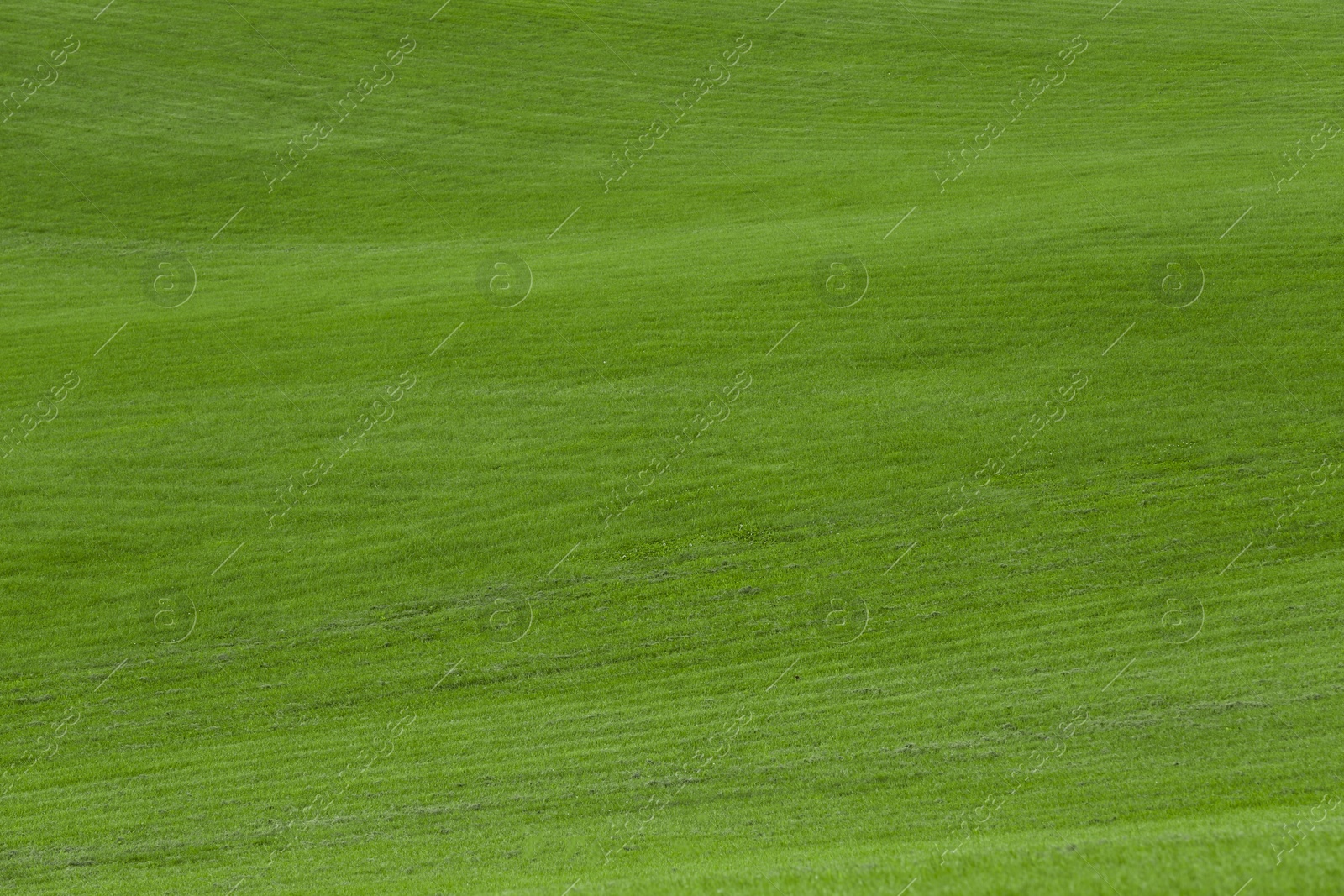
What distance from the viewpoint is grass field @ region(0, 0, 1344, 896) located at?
12.2 meters

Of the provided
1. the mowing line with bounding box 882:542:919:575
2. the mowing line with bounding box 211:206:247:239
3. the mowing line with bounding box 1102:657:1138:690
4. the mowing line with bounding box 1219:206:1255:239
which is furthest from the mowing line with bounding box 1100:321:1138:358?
the mowing line with bounding box 211:206:247:239

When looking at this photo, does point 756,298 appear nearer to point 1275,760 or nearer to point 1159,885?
point 1275,760

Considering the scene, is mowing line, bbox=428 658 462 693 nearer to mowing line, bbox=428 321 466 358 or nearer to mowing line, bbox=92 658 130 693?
mowing line, bbox=92 658 130 693

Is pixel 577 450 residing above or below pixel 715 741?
above

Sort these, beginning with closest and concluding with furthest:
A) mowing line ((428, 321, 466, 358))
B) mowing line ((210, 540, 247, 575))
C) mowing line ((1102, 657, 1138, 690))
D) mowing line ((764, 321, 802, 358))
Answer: mowing line ((1102, 657, 1138, 690)), mowing line ((210, 540, 247, 575)), mowing line ((764, 321, 802, 358)), mowing line ((428, 321, 466, 358))

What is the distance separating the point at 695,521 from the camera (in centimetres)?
1616

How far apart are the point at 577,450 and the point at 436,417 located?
2.78m

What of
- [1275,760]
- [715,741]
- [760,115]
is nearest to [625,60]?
[760,115]

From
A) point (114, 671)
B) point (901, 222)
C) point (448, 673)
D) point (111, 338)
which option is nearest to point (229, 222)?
point (111, 338)

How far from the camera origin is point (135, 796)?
1342 centimetres

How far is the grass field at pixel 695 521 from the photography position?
12.2 metres

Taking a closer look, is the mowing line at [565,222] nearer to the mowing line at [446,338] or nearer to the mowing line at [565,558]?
the mowing line at [446,338]

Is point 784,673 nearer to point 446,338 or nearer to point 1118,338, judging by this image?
point 1118,338

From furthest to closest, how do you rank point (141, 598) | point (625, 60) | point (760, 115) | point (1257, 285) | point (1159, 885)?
point (625, 60), point (760, 115), point (1257, 285), point (141, 598), point (1159, 885)
